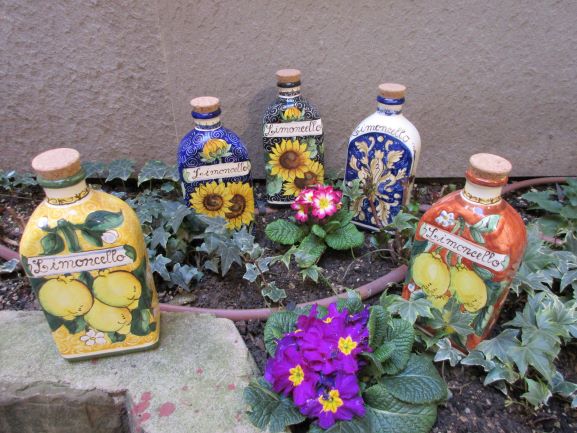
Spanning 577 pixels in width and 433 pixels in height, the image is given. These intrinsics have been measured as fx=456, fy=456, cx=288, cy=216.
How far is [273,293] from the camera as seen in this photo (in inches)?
47.9

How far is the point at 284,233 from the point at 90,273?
24.2 inches

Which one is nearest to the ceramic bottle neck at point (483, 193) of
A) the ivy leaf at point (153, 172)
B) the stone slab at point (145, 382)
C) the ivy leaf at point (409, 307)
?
the ivy leaf at point (409, 307)

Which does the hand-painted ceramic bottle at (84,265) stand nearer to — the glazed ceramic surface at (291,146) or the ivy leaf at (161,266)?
the ivy leaf at (161,266)

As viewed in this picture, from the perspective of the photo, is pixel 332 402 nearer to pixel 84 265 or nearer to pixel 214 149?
pixel 84 265

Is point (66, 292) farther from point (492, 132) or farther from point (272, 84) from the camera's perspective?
point (492, 132)

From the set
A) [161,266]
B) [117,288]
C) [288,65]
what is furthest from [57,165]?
[288,65]

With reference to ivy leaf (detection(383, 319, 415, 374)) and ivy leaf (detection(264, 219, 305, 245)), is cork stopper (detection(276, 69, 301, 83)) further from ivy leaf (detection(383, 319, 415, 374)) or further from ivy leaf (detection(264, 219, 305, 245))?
ivy leaf (detection(383, 319, 415, 374))

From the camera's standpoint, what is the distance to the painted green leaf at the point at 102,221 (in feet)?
2.84

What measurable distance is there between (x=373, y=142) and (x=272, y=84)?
48 centimetres

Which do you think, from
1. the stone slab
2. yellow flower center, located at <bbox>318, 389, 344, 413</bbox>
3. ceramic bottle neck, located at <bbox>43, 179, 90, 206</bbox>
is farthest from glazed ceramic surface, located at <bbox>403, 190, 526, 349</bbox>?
ceramic bottle neck, located at <bbox>43, 179, 90, 206</bbox>

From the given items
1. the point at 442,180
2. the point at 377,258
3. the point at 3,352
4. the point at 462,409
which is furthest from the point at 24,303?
the point at 442,180

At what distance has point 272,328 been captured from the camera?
3.42 feet

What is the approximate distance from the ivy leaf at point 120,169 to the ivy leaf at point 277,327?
0.91m

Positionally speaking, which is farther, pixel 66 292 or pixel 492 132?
pixel 492 132
